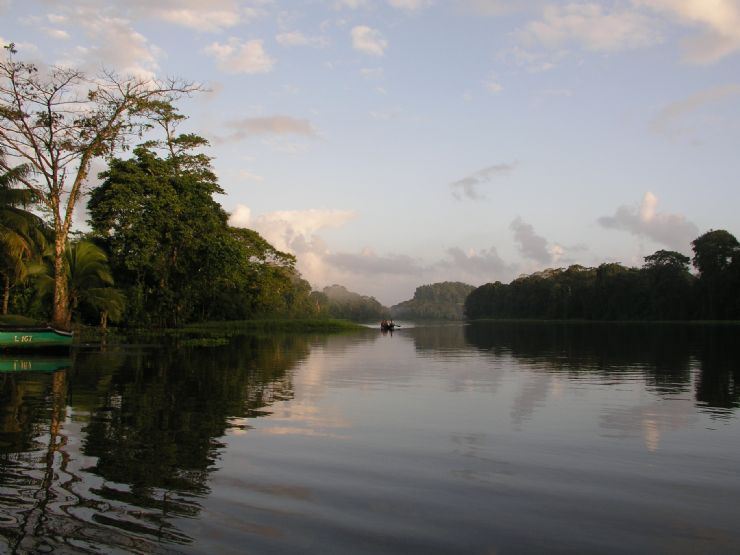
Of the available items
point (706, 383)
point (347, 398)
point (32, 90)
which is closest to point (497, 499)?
point (347, 398)

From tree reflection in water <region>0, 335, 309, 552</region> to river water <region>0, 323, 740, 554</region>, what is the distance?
3 centimetres

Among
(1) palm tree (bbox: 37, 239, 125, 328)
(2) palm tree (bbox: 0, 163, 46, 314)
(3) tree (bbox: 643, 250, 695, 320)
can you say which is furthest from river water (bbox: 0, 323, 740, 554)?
(3) tree (bbox: 643, 250, 695, 320)

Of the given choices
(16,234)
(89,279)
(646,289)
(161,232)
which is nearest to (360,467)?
(16,234)

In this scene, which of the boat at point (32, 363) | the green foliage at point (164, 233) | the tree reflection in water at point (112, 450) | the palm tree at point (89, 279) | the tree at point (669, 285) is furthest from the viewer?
the tree at point (669, 285)

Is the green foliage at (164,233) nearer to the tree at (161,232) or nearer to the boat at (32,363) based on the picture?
the tree at (161,232)

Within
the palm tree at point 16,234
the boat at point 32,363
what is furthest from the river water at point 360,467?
the palm tree at point 16,234

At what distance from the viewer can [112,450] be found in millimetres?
8695

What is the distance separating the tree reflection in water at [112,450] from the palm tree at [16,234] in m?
14.8

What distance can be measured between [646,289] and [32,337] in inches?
4716

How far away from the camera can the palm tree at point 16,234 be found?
30.1 meters

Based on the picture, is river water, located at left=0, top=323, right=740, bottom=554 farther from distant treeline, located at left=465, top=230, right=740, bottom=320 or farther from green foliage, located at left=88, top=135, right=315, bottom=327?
distant treeline, located at left=465, top=230, right=740, bottom=320

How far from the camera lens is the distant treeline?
100 metres

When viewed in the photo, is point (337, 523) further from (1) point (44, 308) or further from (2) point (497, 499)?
(1) point (44, 308)

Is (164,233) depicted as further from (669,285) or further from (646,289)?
(646,289)
